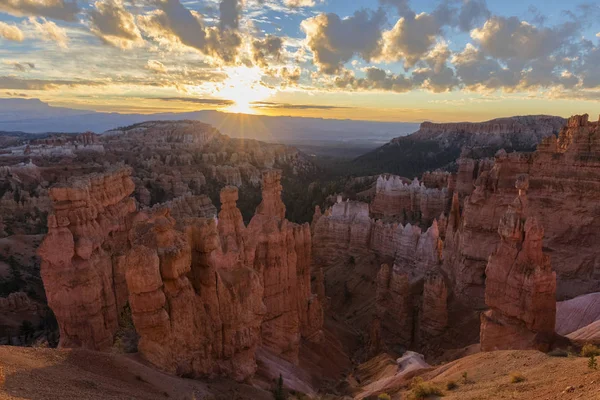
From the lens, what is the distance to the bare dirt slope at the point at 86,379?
643cm

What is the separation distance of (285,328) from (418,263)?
1378 cm

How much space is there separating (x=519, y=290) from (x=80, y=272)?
47.0 ft

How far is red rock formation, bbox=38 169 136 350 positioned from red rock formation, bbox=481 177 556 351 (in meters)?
13.2

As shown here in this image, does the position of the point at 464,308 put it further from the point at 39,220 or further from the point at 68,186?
the point at 39,220

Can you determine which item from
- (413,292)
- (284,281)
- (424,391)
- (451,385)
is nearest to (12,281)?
(284,281)

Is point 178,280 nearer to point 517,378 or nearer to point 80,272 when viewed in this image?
point 80,272

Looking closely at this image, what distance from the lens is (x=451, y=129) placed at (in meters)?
125

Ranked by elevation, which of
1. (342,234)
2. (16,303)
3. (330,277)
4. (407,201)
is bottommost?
(330,277)

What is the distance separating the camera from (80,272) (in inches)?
530

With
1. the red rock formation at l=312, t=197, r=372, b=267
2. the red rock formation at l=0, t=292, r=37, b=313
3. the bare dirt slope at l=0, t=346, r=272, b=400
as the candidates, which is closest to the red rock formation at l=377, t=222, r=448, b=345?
the red rock formation at l=312, t=197, r=372, b=267

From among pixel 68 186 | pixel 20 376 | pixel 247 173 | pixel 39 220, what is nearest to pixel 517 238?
pixel 20 376

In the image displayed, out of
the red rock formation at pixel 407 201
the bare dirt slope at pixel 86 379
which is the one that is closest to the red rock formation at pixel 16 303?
the bare dirt slope at pixel 86 379

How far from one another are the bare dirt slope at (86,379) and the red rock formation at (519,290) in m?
9.11

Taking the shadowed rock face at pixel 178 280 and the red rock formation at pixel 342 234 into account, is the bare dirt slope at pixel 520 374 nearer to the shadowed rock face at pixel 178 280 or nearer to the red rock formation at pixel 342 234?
the shadowed rock face at pixel 178 280
